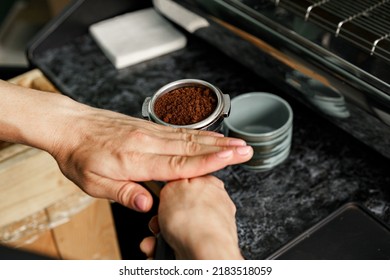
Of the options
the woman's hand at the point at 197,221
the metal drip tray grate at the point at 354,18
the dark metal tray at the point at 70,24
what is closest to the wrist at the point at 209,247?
the woman's hand at the point at 197,221

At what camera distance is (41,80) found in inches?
56.7

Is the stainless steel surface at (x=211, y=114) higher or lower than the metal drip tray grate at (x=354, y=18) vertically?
lower

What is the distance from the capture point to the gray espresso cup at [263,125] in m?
1.09

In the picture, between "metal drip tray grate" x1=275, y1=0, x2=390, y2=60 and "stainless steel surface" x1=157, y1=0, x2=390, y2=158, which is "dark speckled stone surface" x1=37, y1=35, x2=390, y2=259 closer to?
"stainless steel surface" x1=157, y1=0, x2=390, y2=158

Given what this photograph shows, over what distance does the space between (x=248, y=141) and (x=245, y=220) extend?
158 mm

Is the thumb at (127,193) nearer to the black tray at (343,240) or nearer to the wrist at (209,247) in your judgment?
the wrist at (209,247)

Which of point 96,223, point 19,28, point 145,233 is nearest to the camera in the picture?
point 96,223

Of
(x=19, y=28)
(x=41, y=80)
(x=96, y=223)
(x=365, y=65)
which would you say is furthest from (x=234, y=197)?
(x=19, y=28)

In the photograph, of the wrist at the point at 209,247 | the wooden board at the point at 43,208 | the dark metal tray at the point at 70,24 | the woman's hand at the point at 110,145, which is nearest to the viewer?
the wrist at the point at 209,247

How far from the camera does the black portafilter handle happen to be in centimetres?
88

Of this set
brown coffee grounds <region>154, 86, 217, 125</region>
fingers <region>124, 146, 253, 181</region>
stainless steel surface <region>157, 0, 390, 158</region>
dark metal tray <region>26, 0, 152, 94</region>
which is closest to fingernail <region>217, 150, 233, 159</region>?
fingers <region>124, 146, 253, 181</region>

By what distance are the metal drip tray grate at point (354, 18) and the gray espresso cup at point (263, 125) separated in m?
0.19
